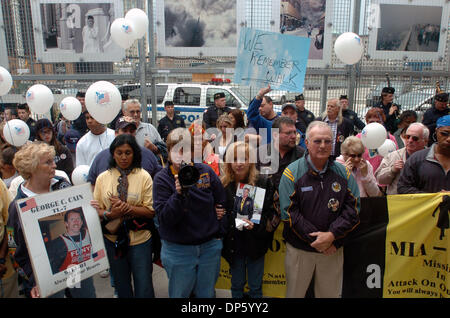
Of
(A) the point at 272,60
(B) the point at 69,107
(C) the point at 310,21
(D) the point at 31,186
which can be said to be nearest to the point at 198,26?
(A) the point at 272,60

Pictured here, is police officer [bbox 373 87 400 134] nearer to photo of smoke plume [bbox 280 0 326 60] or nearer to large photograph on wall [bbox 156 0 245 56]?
photo of smoke plume [bbox 280 0 326 60]

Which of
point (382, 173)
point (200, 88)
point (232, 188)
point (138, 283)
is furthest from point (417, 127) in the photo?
point (200, 88)

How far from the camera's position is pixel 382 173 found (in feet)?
12.3

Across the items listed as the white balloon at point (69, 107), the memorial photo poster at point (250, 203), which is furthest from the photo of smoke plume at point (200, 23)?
the memorial photo poster at point (250, 203)

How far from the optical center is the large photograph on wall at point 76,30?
19.1 feet

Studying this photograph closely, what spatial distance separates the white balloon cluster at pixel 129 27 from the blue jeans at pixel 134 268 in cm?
336

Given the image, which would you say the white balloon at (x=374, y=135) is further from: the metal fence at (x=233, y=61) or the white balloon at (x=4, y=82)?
the white balloon at (x=4, y=82)

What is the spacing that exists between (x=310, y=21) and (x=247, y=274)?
14.7 ft

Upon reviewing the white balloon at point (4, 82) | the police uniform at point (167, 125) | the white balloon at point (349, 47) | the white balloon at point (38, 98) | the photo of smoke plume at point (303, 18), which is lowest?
the police uniform at point (167, 125)

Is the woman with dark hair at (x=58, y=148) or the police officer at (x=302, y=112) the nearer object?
the woman with dark hair at (x=58, y=148)

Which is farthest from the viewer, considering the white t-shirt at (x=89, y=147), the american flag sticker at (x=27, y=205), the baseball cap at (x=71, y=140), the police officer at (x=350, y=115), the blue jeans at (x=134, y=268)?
the police officer at (x=350, y=115)

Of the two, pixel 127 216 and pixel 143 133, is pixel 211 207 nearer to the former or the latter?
pixel 127 216

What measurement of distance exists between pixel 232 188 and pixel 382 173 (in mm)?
1760

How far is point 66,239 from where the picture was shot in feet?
8.65
